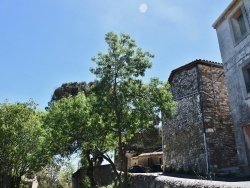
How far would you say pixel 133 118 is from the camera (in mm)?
14484

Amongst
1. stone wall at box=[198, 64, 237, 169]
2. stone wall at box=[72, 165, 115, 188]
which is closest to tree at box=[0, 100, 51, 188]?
stone wall at box=[72, 165, 115, 188]

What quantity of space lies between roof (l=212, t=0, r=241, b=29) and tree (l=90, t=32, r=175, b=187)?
4.64 meters

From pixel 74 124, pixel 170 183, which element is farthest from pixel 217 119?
pixel 74 124

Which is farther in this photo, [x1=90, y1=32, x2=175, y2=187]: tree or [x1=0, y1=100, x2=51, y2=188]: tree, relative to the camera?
[x1=0, y1=100, x2=51, y2=188]: tree

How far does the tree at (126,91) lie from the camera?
47.0ft

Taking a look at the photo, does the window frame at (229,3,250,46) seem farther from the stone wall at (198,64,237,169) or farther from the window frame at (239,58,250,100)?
the stone wall at (198,64,237,169)

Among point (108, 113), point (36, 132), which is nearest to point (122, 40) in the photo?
point (108, 113)

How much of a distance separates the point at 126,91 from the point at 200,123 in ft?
19.5

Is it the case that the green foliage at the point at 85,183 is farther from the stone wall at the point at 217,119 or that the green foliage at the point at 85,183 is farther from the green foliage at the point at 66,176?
the green foliage at the point at 66,176

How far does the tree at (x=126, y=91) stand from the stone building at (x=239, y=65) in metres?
3.62

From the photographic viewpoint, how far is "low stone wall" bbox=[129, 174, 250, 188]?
7.39 meters

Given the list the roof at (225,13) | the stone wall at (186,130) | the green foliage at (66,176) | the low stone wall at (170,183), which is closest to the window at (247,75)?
the roof at (225,13)

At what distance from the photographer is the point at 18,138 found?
77.0ft

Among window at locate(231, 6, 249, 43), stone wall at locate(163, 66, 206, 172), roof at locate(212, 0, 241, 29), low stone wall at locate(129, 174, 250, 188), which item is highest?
roof at locate(212, 0, 241, 29)
